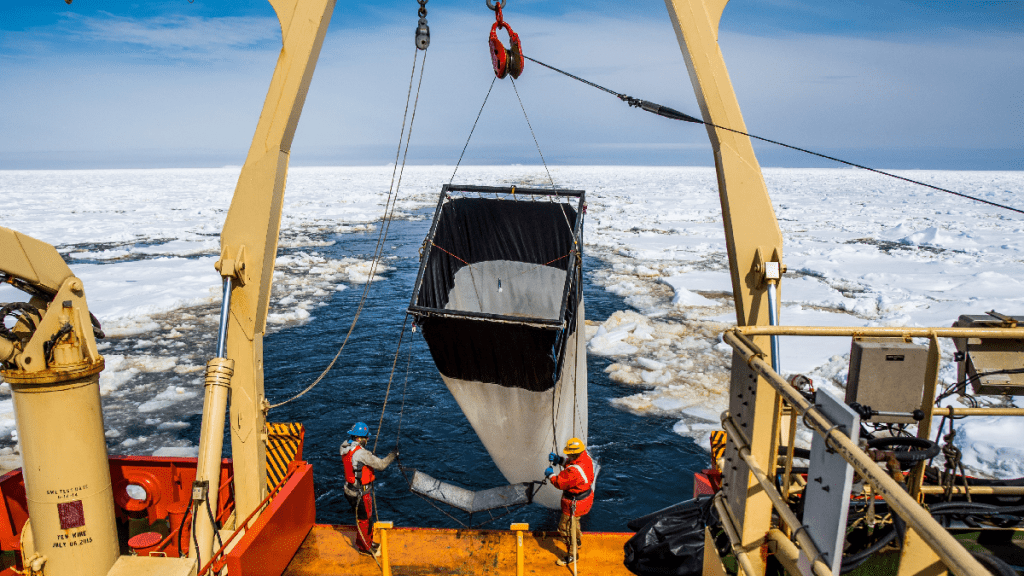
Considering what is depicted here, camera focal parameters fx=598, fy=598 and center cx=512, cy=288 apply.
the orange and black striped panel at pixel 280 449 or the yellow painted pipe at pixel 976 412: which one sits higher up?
the yellow painted pipe at pixel 976 412

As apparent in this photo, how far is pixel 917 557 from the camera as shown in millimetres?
2158

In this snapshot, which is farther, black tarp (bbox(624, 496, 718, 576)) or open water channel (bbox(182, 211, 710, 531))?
open water channel (bbox(182, 211, 710, 531))

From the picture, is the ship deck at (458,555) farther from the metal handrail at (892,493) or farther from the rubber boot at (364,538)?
the metal handrail at (892,493)

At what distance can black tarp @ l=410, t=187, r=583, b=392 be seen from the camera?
6.43m

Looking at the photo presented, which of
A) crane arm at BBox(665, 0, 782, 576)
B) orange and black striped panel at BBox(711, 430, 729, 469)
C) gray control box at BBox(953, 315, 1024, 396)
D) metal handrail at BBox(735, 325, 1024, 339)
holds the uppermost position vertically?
crane arm at BBox(665, 0, 782, 576)

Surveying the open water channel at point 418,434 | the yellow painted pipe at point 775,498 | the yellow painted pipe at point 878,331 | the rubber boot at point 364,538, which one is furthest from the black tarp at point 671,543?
the open water channel at point 418,434

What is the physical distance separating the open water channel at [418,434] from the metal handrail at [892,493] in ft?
15.2

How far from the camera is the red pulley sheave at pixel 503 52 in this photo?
5.17 meters

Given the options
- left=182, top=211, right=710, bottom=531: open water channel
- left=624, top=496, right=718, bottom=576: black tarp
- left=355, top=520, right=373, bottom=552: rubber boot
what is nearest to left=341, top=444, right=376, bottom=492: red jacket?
left=355, top=520, right=373, bottom=552: rubber boot

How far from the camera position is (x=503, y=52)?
522 centimetres

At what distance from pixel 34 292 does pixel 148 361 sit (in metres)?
9.25

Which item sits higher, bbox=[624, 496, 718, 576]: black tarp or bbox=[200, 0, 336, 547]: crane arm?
bbox=[200, 0, 336, 547]: crane arm

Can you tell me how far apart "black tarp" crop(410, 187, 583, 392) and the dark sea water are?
56.5 inches

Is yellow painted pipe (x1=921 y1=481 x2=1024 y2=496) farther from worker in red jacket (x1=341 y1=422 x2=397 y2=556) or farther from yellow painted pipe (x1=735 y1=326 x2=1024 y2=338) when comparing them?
worker in red jacket (x1=341 y1=422 x2=397 y2=556)
